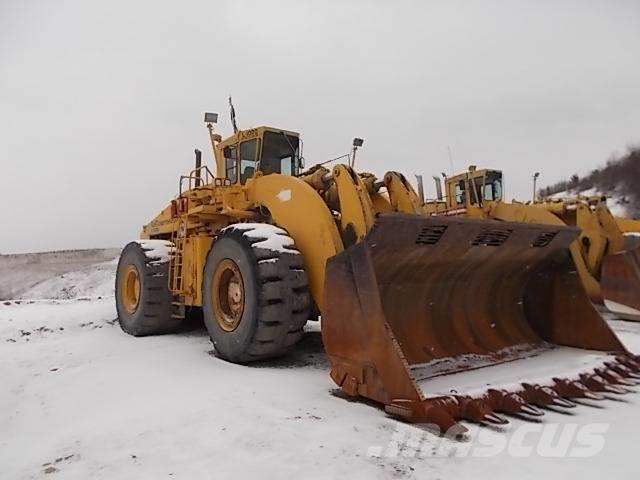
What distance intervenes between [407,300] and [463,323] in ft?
2.40

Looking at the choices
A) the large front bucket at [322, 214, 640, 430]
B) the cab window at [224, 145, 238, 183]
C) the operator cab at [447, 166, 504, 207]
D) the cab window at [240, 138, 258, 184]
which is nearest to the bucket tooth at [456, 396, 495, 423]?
the large front bucket at [322, 214, 640, 430]

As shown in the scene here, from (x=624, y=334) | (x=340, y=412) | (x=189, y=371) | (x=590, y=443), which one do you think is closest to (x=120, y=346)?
(x=189, y=371)

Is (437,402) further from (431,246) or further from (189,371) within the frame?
(189,371)

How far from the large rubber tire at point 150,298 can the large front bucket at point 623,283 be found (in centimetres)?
726

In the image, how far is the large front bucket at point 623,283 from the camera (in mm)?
9102

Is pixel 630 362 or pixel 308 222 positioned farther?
pixel 308 222

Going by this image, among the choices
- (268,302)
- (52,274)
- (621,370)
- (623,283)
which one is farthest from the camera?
(52,274)

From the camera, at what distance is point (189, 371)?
17.3 feet

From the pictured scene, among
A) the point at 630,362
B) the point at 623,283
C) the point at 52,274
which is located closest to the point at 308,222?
the point at 630,362

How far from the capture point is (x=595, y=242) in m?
10.2

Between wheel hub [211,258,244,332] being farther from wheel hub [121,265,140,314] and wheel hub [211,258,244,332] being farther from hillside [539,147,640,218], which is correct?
hillside [539,147,640,218]

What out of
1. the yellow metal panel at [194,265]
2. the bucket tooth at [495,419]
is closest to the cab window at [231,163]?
the yellow metal panel at [194,265]

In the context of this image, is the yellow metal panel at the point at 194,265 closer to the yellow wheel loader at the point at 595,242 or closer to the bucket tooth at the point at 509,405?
the yellow wheel loader at the point at 595,242

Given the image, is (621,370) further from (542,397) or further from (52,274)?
(52,274)
